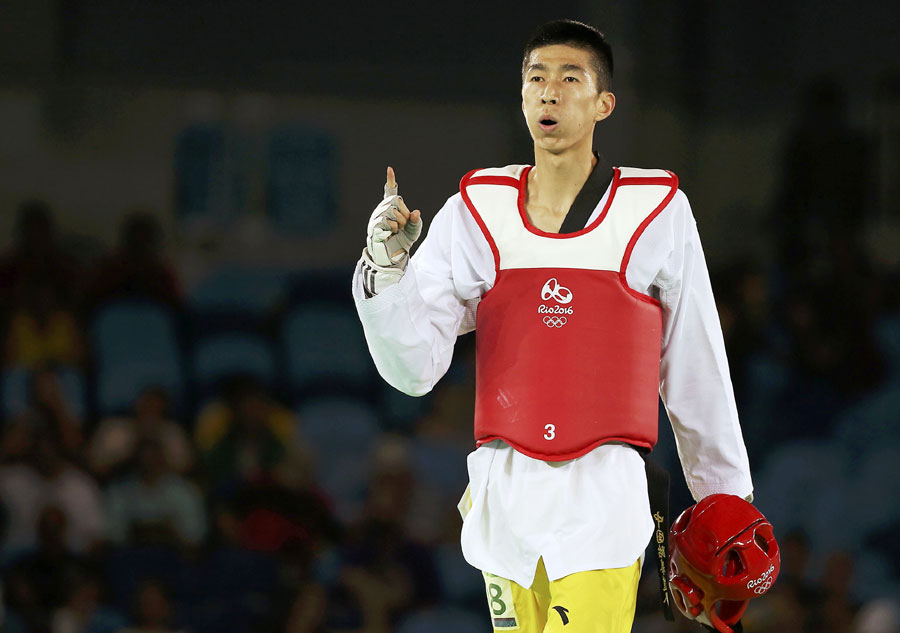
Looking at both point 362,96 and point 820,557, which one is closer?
point 820,557

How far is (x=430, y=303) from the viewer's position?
114 inches

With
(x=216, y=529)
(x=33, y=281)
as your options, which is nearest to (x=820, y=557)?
(x=216, y=529)

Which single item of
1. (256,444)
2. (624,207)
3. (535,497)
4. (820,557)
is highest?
(624,207)

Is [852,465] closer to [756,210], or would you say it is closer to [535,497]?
[756,210]

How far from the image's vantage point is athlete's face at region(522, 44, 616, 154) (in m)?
2.87

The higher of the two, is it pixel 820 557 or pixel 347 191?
pixel 347 191

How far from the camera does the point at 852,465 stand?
7691 millimetres

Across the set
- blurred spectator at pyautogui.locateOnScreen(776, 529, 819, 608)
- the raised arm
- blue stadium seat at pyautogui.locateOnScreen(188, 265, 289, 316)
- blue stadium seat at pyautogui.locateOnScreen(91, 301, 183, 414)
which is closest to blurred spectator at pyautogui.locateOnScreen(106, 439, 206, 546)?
blue stadium seat at pyautogui.locateOnScreen(91, 301, 183, 414)

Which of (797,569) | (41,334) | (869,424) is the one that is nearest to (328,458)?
(41,334)

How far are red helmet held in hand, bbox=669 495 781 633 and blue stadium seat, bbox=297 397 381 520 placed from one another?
439cm

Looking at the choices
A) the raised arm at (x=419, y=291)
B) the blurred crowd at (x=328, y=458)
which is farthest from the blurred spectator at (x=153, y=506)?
the raised arm at (x=419, y=291)

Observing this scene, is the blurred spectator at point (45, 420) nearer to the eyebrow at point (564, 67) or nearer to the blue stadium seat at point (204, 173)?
the blue stadium seat at point (204, 173)

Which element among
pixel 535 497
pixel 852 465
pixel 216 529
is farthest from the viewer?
pixel 852 465

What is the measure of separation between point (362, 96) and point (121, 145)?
1666 mm
